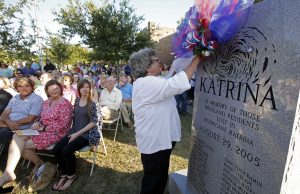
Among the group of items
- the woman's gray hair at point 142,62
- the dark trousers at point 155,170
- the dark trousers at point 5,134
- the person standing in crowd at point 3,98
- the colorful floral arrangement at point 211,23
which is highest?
the colorful floral arrangement at point 211,23

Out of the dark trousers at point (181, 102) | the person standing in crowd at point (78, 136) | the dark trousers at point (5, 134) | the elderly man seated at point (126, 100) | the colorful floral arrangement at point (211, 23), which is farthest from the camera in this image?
the dark trousers at point (181, 102)

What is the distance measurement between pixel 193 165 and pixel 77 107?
8.24ft

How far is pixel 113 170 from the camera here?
4523mm

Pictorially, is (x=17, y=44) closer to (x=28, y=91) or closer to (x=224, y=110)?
(x=28, y=91)

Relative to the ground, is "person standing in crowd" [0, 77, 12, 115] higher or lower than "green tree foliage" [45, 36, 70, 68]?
lower

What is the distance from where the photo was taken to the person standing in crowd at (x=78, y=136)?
410 cm

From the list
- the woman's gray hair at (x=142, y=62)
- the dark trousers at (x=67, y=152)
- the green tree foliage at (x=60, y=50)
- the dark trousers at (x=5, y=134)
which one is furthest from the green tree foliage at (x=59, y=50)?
the woman's gray hair at (x=142, y=62)

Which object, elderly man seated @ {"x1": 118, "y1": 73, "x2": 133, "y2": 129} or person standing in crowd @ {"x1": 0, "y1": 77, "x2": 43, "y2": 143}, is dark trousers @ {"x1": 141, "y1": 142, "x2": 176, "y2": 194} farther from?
elderly man seated @ {"x1": 118, "y1": 73, "x2": 133, "y2": 129}

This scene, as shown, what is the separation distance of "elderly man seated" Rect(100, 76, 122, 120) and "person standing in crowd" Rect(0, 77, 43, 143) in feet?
5.80

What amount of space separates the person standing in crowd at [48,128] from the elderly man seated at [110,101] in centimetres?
170

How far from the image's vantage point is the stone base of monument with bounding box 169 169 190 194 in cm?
326

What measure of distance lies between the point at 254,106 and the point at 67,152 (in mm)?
3176

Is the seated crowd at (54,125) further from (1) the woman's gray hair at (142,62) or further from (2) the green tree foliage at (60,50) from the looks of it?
(2) the green tree foliage at (60,50)

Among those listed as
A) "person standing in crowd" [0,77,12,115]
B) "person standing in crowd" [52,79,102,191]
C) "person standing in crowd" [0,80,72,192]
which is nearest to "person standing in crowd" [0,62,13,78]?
"person standing in crowd" [0,77,12,115]
